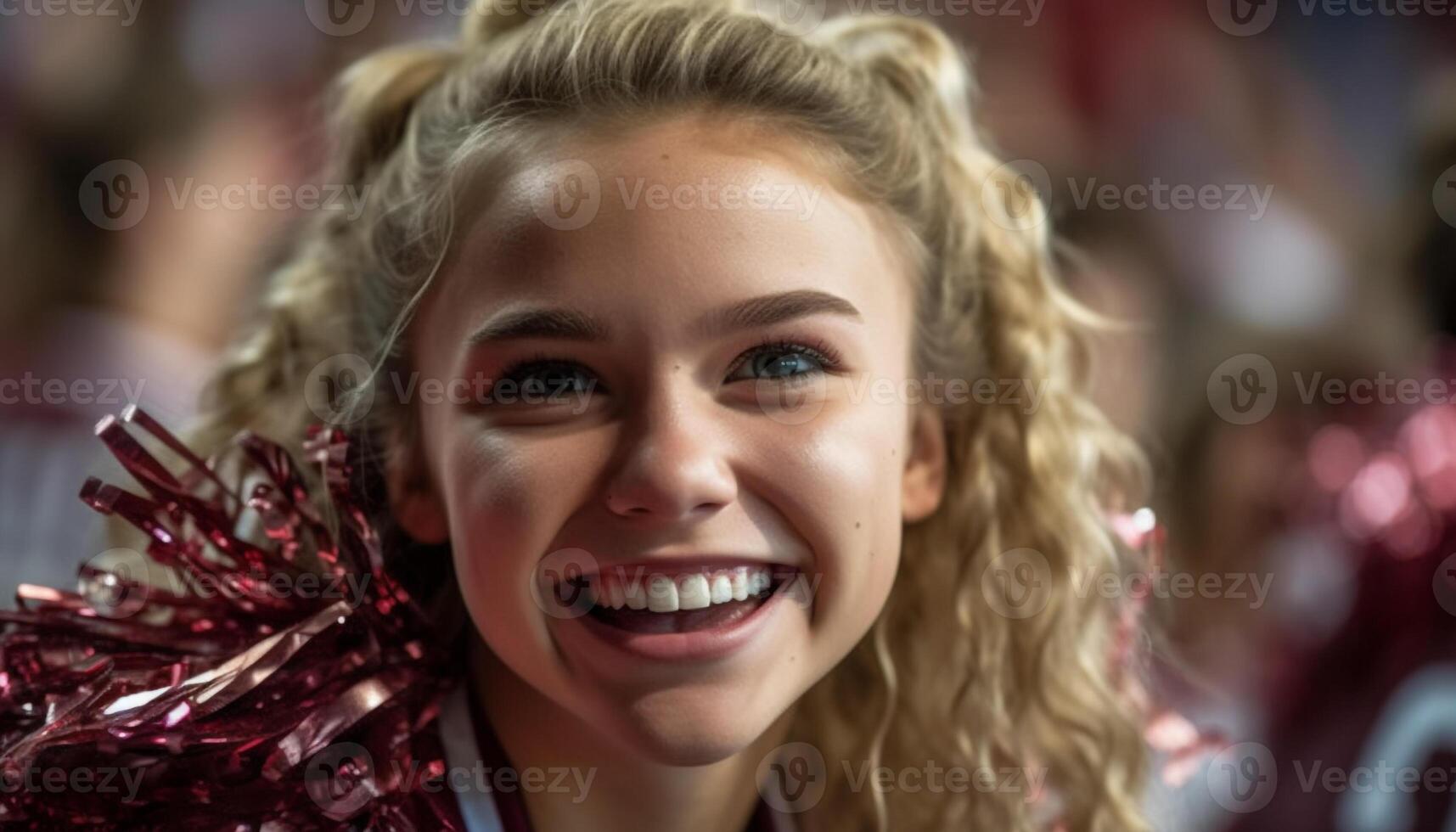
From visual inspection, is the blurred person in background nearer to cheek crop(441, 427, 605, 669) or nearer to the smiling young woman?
the smiling young woman

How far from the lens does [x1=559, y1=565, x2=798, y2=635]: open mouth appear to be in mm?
843

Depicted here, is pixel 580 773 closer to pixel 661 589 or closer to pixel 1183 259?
pixel 661 589

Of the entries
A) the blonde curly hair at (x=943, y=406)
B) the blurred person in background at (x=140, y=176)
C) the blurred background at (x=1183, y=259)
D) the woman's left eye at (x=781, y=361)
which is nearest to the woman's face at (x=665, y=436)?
the woman's left eye at (x=781, y=361)

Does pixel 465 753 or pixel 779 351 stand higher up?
pixel 779 351

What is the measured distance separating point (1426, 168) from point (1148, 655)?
3.62ft

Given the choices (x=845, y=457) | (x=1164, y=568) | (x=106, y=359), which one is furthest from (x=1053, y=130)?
(x=845, y=457)

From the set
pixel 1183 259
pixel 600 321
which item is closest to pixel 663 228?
pixel 600 321

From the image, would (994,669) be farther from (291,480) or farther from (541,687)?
(291,480)

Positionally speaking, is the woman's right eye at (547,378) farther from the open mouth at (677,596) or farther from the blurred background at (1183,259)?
the blurred background at (1183,259)

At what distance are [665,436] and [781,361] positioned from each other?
0.31 feet

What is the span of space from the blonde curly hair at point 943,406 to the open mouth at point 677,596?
0.67 ft

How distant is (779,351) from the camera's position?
87 cm

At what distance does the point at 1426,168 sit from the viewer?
2002mm

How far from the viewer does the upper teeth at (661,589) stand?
84 centimetres
